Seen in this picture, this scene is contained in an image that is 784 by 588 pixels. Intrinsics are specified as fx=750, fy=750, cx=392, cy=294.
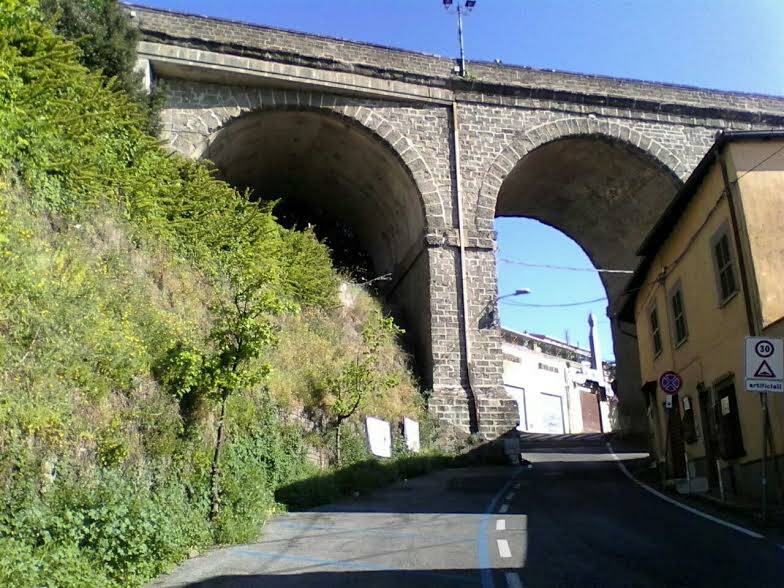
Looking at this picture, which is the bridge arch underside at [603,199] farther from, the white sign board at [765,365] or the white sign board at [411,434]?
the white sign board at [765,365]

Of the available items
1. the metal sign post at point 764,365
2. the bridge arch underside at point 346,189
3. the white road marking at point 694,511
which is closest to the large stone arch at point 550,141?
the bridge arch underside at point 346,189

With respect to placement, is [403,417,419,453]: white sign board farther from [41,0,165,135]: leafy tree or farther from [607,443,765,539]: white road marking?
[41,0,165,135]: leafy tree

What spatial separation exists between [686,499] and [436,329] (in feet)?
30.0

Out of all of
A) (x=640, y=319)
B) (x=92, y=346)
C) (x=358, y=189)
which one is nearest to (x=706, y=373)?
(x=640, y=319)

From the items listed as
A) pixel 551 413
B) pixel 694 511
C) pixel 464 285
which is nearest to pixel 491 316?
pixel 464 285

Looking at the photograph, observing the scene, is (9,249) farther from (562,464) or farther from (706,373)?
(562,464)

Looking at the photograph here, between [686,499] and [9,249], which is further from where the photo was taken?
[686,499]

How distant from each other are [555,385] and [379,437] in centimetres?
3635

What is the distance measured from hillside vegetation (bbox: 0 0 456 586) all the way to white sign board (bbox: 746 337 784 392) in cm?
657

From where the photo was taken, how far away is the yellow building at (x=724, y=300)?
40.3 ft

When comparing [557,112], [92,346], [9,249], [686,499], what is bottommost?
[686,499]

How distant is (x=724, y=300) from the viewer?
1355cm

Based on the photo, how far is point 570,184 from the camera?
26.6 metres

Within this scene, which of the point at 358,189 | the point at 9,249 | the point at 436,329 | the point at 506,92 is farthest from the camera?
the point at 358,189
